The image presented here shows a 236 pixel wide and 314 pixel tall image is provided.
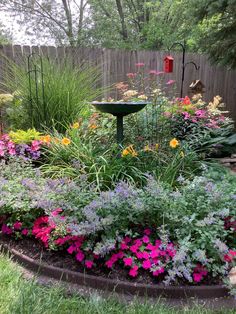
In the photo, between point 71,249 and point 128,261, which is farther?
point 71,249

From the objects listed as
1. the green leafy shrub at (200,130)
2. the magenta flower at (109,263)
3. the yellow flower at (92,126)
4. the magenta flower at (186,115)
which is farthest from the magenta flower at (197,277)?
the magenta flower at (186,115)

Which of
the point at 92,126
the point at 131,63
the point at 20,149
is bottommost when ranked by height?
the point at 20,149

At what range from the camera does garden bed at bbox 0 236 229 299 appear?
184cm

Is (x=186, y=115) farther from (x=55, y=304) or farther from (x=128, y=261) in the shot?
(x=55, y=304)

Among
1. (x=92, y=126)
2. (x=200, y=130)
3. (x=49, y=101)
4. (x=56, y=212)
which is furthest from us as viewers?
(x=49, y=101)

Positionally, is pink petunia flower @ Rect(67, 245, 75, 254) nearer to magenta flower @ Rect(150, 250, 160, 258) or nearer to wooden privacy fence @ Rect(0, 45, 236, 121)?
magenta flower @ Rect(150, 250, 160, 258)

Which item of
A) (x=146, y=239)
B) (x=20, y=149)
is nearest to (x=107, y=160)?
(x=20, y=149)

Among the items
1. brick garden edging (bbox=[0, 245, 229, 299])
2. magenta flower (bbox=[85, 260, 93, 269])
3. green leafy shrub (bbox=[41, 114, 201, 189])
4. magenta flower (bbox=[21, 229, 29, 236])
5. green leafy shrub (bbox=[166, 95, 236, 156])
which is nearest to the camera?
brick garden edging (bbox=[0, 245, 229, 299])

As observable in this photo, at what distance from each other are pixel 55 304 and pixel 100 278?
318 mm

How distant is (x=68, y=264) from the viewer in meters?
2.06

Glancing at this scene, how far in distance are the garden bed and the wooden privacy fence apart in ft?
12.7

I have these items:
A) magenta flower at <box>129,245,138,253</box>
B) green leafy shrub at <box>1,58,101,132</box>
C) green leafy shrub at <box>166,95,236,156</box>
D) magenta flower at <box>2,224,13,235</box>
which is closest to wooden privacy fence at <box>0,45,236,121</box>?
green leafy shrub at <box>1,58,101,132</box>

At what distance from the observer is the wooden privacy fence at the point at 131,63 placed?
5.50 metres

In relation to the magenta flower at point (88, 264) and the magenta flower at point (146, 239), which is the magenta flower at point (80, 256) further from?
the magenta flower at point (146, 239)
